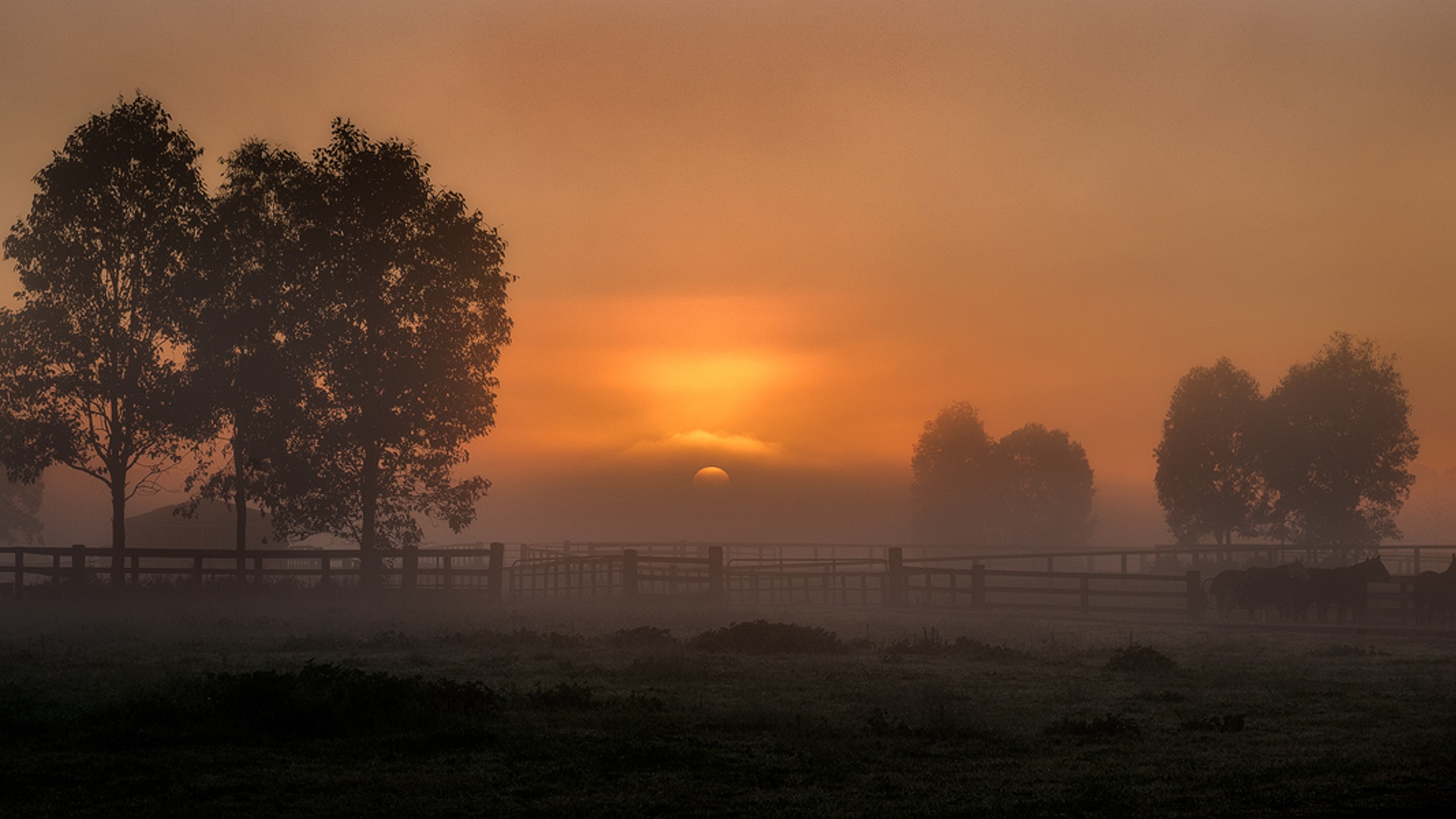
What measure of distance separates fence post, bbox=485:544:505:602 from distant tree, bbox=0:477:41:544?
184ft

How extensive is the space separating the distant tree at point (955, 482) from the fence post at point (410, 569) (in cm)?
6457

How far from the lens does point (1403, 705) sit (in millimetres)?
15180

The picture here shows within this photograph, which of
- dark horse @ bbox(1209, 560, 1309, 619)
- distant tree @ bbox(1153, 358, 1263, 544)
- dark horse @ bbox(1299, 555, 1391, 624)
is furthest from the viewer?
distant tree @ bbox(1153, 358, 1263, 544)

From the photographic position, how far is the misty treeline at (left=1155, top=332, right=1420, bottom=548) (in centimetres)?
6384

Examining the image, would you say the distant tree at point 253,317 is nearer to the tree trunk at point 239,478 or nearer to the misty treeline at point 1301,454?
the tree trunk at point 239,478

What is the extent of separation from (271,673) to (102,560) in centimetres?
3013

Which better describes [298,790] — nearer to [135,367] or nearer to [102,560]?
[135,367]

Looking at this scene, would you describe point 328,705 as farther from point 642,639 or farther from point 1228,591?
point 1228,591

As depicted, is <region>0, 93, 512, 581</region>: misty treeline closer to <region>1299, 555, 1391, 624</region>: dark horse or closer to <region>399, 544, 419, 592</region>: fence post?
<region>399, 544, 419, 592</region>: fence post

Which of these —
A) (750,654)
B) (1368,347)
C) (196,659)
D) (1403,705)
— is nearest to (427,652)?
(196,659)

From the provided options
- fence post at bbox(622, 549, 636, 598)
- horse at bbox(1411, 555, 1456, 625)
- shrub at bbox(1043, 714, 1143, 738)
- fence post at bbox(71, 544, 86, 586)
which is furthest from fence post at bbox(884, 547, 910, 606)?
shrub at bbox(1043, 714, 1143, 738)

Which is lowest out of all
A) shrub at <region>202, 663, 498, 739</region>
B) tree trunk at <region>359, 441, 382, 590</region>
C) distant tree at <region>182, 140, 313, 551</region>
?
shrub at <region>202, 663, 498, 739</region>

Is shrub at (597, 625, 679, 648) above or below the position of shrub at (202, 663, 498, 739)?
below

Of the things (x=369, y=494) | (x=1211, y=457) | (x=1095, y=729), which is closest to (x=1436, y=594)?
(x=1095, y=729)
